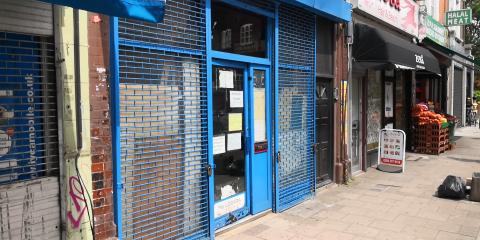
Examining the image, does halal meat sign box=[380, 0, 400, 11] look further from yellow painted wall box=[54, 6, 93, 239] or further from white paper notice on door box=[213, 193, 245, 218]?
yellow painted wall box=[54, 6, 93, 239]

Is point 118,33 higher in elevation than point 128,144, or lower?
higher

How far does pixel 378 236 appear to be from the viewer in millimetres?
5246

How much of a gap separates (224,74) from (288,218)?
2377mm

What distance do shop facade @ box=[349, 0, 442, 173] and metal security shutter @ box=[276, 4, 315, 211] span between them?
1.84 m

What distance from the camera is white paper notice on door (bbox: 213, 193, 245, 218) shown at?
208 inches

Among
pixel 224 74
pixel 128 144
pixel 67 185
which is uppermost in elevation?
pixel 224 74

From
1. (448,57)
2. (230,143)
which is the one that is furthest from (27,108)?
(448,57)

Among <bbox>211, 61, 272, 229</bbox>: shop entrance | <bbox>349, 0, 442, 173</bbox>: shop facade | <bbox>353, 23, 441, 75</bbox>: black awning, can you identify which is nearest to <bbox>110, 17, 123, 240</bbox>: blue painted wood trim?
<bbox>211, 61, 272, 229</bbox>: shop entrance

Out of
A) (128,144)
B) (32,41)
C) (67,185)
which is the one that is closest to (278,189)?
(128,144)

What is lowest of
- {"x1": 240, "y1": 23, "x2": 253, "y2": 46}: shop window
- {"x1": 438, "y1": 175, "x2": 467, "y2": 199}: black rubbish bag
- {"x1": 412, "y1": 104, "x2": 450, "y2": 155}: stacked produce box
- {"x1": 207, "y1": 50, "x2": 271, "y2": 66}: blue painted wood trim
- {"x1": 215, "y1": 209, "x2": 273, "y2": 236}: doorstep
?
{"x1": 215, "y1": 209, "x2": 273, "y2": 236}: doorstep

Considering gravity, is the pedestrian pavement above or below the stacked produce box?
below

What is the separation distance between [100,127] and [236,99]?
7.32 feet

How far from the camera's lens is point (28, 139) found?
10.9 ft

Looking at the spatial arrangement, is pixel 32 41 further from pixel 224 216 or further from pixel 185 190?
pixel 224 216
